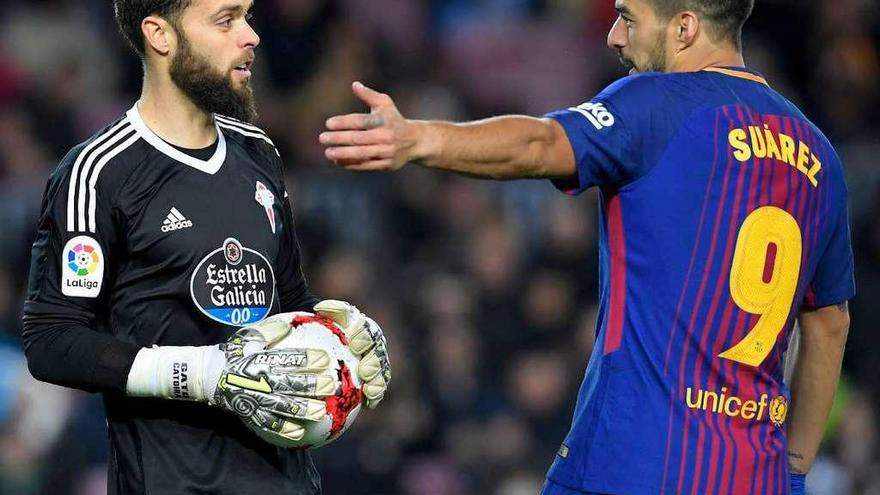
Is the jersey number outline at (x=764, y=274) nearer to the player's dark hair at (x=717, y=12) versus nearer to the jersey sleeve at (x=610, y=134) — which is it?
the jersey sleeve at (x=610, y=134)

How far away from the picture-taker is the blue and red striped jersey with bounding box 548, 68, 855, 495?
3930 mm

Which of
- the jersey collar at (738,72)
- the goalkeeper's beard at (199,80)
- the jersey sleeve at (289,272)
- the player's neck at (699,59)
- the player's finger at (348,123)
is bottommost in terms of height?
the jersey sleeve at (289,272)

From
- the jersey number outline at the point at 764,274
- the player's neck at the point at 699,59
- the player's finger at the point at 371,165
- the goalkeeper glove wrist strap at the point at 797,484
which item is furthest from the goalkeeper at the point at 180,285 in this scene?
the goalkeeper glove wrist strap at the point at 797,484

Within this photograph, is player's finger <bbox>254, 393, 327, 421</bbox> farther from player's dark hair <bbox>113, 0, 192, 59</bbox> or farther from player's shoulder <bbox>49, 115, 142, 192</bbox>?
player's dark hair <bbox>113, 0, 192, 59</bbox>

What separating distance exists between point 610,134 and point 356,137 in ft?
2.47

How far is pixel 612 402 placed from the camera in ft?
13.2

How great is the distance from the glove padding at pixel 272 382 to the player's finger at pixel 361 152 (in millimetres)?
669

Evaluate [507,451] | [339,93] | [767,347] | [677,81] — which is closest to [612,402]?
[767,347]

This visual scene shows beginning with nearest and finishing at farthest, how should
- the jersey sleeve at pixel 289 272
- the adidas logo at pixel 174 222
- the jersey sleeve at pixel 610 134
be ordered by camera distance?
the jersey sleeve at pixel 610 134, the adidas logo at pixel 174 222, the jersey sleeve at pixel 289 272

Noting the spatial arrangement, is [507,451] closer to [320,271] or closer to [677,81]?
[320,271]

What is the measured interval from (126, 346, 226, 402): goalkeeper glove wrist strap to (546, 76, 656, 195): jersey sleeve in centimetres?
106

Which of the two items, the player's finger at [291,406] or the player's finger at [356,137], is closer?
the player's finger at [356,137]

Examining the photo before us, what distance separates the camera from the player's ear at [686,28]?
4.09m

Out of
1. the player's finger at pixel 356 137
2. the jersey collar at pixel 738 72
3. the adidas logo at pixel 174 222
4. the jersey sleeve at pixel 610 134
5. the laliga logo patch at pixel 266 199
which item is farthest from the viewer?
the laliga logo patch at pixel 266 199
